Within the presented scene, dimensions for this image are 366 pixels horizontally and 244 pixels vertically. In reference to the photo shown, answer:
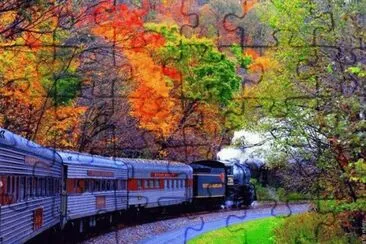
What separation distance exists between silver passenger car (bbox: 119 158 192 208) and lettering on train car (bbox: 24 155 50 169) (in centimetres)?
1154

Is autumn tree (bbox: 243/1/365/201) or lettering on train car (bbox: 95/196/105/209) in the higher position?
autumn tree (bbox: 243/1/365/201)

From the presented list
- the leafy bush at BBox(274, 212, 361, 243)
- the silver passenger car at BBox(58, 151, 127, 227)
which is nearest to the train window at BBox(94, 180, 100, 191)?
the silver passenger car at BBox(58, 151, 127, 227)

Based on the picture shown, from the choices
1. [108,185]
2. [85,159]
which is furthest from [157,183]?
[85,159]

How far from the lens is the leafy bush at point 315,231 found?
1571 cm

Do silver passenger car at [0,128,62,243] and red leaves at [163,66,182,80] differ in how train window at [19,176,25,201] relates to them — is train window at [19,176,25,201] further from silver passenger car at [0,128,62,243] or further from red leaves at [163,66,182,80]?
red leaves at [163,66,182,80]

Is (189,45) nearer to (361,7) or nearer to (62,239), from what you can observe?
(62,239)

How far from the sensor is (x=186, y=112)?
38.5 metres

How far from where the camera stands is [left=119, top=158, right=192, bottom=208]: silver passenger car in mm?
27484

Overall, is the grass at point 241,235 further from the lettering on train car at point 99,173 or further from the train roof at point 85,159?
the train roof at point 85,159

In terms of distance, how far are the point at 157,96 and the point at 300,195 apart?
13.9m

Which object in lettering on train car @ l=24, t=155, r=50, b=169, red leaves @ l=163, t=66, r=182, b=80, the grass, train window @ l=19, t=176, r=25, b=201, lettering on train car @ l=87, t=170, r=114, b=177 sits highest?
red leaves @ l=163, t=66, r=182, b=80

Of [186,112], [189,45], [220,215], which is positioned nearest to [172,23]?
[189,45]

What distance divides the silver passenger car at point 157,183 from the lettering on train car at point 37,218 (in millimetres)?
11967

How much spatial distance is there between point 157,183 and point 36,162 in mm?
16069
